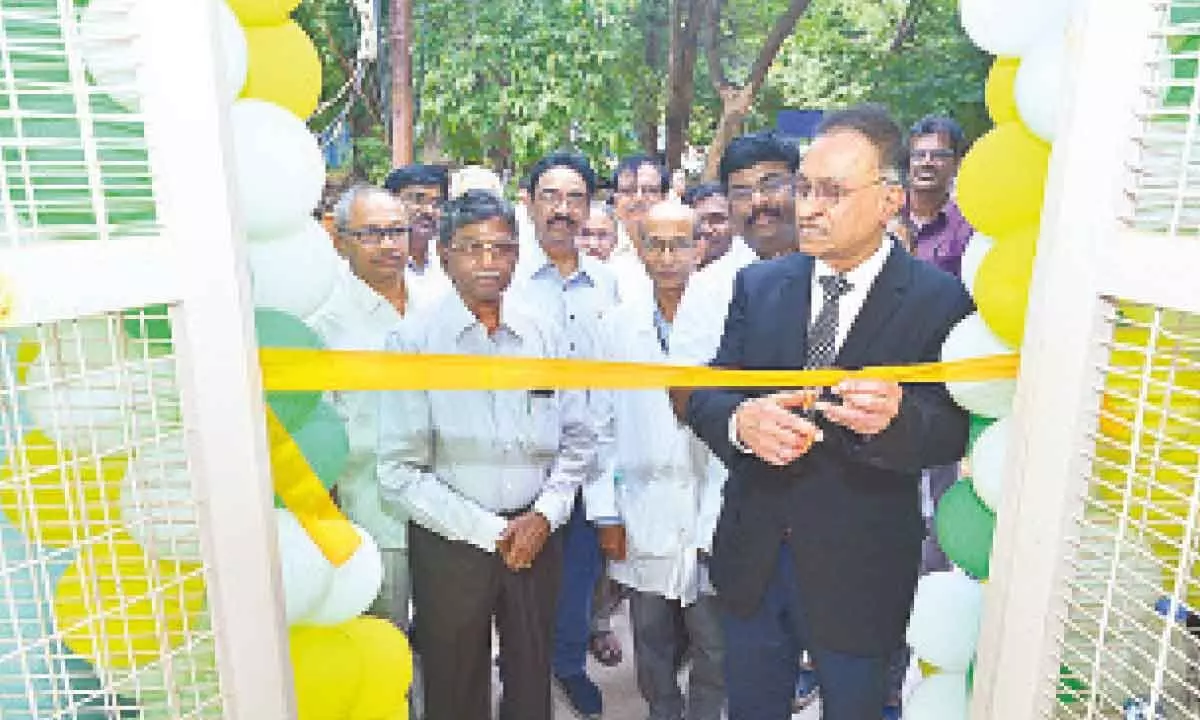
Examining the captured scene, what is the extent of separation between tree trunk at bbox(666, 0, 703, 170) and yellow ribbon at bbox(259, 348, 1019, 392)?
21.4 feet

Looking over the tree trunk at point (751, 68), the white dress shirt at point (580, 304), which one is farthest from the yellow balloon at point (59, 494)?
the tree trunk at point (751, 68)

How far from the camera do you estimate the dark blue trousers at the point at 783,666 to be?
2.06 metres

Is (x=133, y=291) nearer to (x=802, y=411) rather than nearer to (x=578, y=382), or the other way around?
(x=578, y=382)

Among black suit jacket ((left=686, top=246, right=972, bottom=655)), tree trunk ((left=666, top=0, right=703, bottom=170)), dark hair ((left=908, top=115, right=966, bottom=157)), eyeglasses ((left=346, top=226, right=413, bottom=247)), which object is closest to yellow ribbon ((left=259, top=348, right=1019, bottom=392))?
black suit jacket ((left=686, top=246, right=972, bottom=655))

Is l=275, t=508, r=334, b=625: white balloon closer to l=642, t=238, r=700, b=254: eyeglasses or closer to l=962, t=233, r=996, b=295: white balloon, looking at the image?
l=642, t=238, r=700, b=254: eyeglasses

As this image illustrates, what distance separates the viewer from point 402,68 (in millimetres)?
8070

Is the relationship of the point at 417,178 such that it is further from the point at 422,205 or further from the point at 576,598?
the point at 576,598

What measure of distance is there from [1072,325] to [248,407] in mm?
1304

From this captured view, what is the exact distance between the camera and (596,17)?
771 cm

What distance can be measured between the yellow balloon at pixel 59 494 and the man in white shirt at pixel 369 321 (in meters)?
1.01

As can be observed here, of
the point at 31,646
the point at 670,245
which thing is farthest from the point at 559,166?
the point at 31,646

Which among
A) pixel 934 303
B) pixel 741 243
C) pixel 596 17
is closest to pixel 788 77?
pixel 596 17

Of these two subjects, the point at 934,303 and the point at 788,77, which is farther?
the point at 788,77

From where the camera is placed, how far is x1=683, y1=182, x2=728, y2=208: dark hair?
316 cm
